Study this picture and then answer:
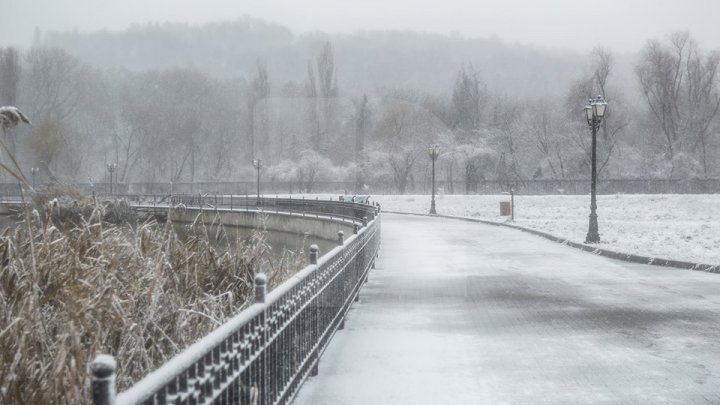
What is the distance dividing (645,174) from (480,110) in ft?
80.2

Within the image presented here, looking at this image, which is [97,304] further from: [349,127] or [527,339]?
[349,127]

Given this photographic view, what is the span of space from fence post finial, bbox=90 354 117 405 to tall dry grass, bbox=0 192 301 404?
1313mm

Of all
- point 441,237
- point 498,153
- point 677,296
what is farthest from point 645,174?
point 677,296

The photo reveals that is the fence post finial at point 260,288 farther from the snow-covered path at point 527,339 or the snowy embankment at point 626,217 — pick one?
the snowy embankment at point 626,217

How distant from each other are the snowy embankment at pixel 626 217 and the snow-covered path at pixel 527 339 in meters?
4.59

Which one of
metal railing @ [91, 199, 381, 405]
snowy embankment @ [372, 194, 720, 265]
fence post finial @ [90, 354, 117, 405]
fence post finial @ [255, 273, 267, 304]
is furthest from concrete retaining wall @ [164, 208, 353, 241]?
fence post finial @ [90, 354, 117, 405]

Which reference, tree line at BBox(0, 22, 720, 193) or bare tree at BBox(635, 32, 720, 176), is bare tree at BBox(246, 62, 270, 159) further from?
bare tree at BBox(635, 32, 720, 176)

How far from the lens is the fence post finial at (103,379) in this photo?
237cm

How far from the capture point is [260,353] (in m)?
5.00

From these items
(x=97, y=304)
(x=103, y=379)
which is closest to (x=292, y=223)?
(x=97, y=304)

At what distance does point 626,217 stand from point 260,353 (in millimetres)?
39548

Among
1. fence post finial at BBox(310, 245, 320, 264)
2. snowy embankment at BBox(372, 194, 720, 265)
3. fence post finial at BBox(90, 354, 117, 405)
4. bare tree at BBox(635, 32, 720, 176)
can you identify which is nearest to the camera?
fence post finial at BBox(90, 354, 117, 405)

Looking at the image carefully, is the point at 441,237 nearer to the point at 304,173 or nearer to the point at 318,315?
the point at 318,315

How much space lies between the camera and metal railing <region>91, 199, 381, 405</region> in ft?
9.54
